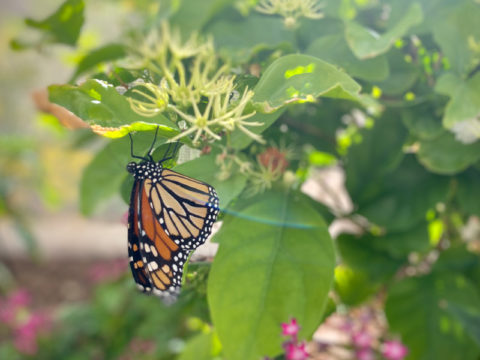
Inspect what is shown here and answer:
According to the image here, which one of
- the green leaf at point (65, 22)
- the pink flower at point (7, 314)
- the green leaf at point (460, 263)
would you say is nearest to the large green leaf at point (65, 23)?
the green leaf at point (65, 22)

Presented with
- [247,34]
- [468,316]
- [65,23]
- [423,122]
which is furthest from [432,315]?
[65,23]

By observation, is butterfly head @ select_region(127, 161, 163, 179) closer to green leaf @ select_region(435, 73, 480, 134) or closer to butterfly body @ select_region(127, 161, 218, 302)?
butterfly body @ select_region(127, 161, 218, 302)

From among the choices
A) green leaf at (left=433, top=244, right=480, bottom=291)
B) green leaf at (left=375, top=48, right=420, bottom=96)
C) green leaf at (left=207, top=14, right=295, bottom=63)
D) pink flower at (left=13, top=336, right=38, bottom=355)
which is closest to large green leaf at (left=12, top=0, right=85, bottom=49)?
green leaf at (left=207, top=14, right=295, bottom=63)

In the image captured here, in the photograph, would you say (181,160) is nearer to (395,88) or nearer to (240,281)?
(240,281)

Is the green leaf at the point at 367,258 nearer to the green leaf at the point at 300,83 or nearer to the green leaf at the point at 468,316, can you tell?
the green leaf at the point at 468,316

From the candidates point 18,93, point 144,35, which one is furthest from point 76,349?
point 18,93
